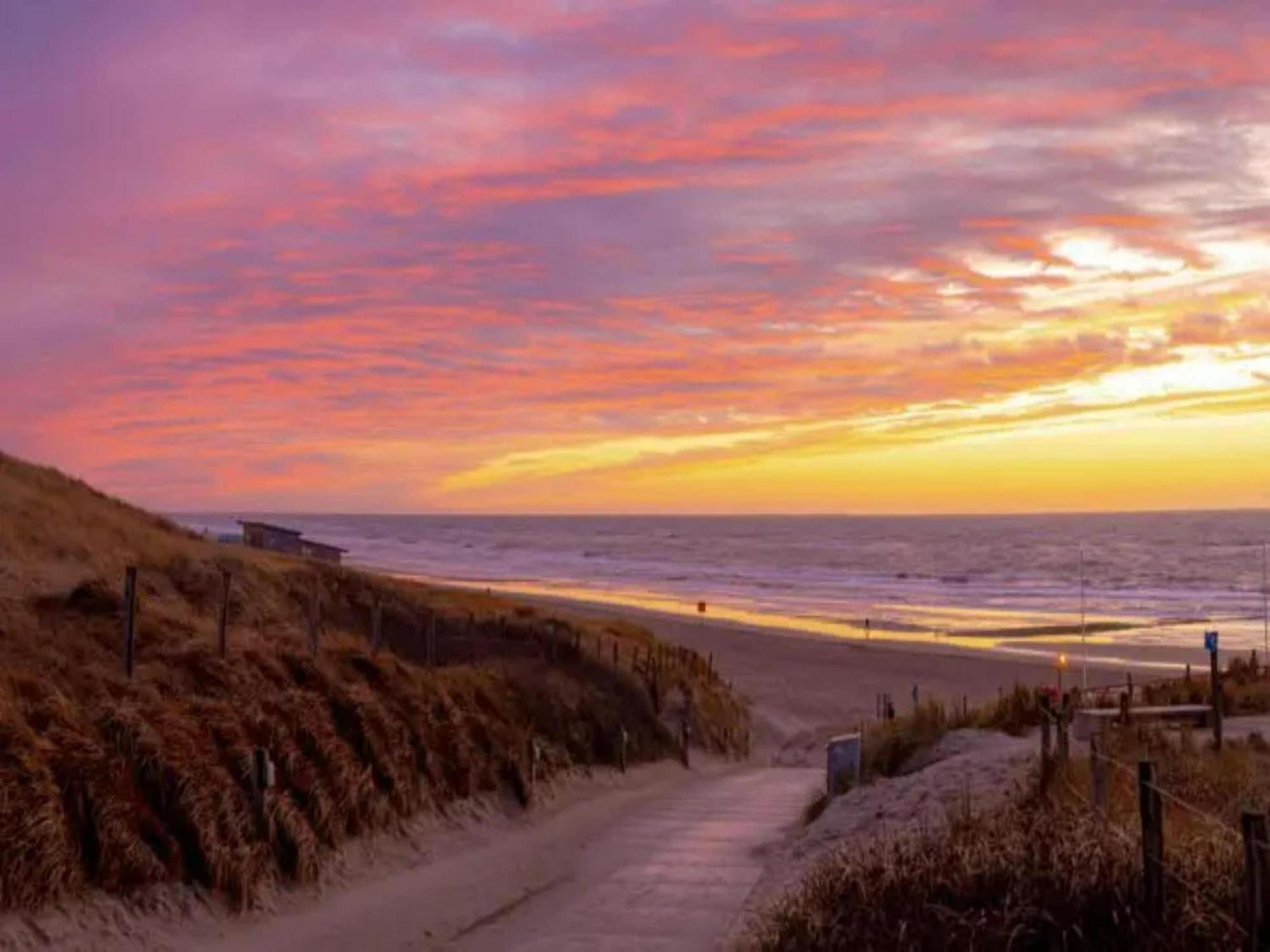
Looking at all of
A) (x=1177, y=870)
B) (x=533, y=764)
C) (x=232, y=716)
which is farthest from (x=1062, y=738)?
(x=533, y=764)

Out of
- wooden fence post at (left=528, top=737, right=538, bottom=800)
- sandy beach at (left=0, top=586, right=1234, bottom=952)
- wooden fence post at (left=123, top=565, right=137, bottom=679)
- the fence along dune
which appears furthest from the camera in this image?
wooden fence post at (left=528, top=737, right=538, bottom=800)

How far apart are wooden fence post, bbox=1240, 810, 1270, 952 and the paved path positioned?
5.97 m

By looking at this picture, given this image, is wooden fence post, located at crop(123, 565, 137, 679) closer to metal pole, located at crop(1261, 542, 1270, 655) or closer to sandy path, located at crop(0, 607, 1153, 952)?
sandy path, located at crop(0, 607, 1153, 952)

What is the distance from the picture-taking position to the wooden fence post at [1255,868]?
7.70m

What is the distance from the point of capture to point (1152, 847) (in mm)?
9062

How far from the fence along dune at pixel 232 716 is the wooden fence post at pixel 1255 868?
9.17m

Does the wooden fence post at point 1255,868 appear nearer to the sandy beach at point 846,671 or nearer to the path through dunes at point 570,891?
the path through dunes at point 570,891

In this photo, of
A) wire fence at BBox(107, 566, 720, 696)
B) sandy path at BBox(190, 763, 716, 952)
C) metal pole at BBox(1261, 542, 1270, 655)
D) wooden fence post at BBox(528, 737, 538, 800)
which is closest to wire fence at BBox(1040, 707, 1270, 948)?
sandy path at BBox(190, 763, 716, 952)

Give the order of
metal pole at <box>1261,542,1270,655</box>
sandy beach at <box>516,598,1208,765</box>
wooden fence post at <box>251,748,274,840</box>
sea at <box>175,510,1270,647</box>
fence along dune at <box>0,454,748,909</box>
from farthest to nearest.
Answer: sea at <box>175,510,1270,647</box>
metal pole at <box>1261,542,1270,655</box>
sandy beach at <box>516,598,1208,765</box>
wooden fence post at <box>251,748,274,840</box>
fence along dune at <box>0,454,748,909</box>

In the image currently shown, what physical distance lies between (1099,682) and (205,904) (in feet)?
115

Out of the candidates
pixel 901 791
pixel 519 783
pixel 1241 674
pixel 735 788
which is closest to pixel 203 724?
pixel 519 783

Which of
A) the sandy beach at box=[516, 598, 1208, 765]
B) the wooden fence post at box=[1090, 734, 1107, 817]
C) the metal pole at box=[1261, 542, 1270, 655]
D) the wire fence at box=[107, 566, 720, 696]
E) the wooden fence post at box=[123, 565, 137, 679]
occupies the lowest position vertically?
the sandy beach at box=[516, 598, 1208, 765]

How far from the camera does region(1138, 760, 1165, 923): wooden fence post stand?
899cm

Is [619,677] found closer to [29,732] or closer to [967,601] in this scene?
[29,732]
